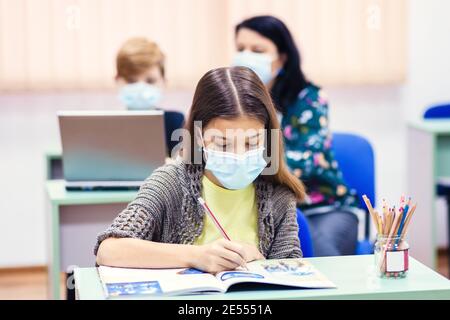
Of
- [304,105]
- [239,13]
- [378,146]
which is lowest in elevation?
[378,146]

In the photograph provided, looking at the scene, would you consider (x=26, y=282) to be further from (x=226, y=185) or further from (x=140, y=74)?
(x=226, y=185)

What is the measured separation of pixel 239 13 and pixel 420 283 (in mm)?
2746

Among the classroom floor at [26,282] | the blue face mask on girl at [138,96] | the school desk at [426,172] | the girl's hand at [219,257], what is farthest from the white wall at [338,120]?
the girl's hand at [219,257]

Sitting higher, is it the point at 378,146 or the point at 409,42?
the point at 409,42

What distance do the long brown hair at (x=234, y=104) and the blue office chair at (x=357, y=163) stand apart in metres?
1.06

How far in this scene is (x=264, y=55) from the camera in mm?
3137

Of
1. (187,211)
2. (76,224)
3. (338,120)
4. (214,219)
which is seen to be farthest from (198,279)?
(338,120)

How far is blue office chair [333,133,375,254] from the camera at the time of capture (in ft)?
9.99

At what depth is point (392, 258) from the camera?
67.6 inches

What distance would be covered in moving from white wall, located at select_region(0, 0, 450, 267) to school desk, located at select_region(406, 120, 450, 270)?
0.42m

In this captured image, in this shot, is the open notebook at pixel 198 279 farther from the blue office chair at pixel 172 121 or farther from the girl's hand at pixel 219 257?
the blue office chair at pixel 172 121
